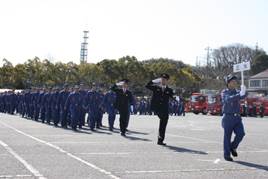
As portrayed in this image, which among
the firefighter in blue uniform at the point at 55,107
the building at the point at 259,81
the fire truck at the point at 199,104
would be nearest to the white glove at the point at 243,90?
the firefighter in blue uniform at the point at 55,107

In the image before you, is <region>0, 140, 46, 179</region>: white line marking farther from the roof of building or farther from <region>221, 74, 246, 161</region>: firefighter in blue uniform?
the roof of building

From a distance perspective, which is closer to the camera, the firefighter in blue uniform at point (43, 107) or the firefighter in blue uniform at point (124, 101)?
the firefighter in blue uniform at point (124, 101)

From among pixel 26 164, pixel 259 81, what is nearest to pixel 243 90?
pixel 26 164

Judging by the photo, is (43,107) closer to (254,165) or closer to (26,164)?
(26,164)

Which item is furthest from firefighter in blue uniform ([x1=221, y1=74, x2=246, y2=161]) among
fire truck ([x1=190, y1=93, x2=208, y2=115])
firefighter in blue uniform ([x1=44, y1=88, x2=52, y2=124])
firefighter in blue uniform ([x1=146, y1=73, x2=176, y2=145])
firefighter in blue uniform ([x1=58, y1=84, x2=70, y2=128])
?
fire truck ([x1=190, y1=93, x2=208, y2=115])

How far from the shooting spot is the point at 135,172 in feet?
32.5

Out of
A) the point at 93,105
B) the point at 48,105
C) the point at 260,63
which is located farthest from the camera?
the point at 260,63

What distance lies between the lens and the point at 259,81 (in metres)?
108

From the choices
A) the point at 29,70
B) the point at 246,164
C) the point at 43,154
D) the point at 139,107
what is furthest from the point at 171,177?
the point at 29,70

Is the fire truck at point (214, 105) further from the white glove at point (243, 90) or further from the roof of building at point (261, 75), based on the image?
the roof of building at point (261, 75)

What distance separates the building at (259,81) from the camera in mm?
105625

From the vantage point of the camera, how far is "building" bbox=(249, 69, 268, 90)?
105625mm

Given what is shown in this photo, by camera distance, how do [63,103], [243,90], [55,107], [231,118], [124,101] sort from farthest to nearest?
[55,107], [63,103], [124,101], [231,118], [243,90]

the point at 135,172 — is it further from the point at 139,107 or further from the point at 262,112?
the point at 262,112
